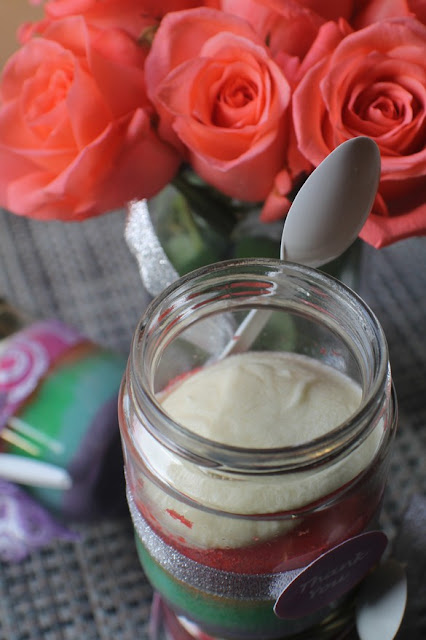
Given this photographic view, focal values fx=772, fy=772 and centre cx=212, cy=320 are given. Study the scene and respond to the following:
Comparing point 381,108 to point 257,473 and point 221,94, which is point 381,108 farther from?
point 257,473

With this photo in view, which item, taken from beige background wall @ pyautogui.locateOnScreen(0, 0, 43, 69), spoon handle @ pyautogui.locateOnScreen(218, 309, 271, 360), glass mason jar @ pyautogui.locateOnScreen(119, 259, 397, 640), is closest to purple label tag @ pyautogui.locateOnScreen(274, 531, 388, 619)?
glass mason jar @ pyautogui.locateOnScreen(119, 259, 397, 640)

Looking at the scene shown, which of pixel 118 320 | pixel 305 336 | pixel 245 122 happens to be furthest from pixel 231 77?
pixel 118 320

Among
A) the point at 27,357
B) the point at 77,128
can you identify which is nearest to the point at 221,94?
the point at 77,128

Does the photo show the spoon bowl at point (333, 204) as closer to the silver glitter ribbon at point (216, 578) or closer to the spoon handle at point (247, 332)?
the spoon handle at point (247, 332)

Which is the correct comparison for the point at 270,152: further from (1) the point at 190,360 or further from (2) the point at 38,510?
(2) the point at 38,510

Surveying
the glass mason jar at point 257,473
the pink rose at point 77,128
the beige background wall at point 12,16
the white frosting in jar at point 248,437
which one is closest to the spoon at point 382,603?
the glass mason jar at point 257,473

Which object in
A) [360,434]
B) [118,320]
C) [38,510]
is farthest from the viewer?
[118,320]
